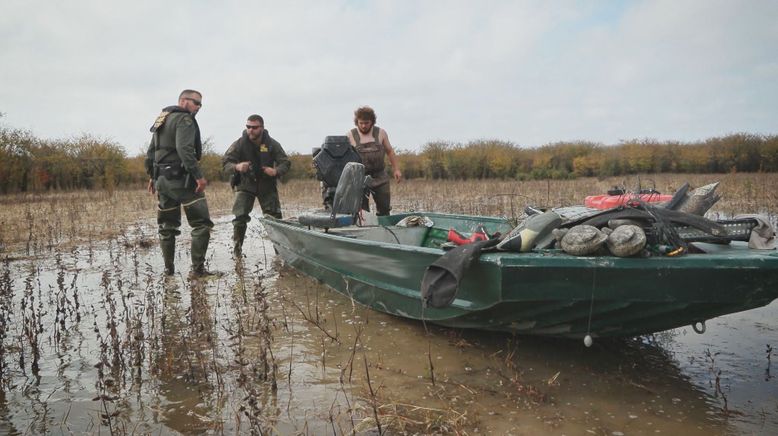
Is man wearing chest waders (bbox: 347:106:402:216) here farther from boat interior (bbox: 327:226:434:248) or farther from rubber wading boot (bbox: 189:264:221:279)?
rubber wading boot (bbox: 189:264:221:279)

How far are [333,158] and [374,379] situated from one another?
3.74 metres

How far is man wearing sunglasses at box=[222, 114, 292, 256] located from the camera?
728 cm

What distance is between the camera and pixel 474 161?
25.6 metres

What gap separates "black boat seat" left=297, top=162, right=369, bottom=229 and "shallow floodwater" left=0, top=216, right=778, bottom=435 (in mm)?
1117

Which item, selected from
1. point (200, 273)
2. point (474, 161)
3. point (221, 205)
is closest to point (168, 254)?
point (200, 273)

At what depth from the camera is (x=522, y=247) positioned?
330 cm

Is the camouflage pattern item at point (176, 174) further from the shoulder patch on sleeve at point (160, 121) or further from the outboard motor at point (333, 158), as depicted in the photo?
the outboard motor at point (333, 158)

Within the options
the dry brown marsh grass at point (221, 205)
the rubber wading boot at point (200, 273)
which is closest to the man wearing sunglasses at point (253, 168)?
the rubber wading boot at point (200, 273)

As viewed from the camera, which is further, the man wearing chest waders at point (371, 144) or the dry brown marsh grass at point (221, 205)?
the dry brown marsh grass at point (221, 205)

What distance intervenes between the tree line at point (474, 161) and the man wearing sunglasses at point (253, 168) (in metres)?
15.2

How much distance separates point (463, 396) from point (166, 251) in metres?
4.65

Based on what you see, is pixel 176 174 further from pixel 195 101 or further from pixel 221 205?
pixel 221 205

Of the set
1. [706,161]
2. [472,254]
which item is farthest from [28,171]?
[706,161]

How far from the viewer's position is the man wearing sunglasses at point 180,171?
6156mm
